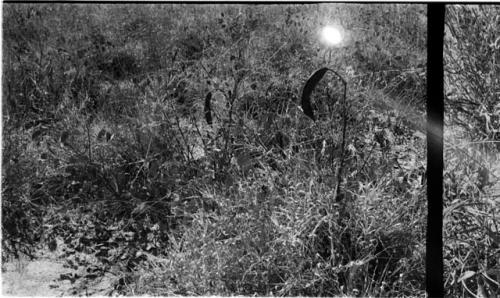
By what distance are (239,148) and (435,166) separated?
0.68 meters

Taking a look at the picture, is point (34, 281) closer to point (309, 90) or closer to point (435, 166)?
point (309, 90)

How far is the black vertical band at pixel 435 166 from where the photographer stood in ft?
10.4

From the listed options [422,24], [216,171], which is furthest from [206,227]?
[422,24]

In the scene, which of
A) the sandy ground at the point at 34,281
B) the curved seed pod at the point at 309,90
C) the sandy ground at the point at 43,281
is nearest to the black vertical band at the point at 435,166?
the curved seed pod at the point at 309,90

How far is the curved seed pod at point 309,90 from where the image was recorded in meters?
3.37

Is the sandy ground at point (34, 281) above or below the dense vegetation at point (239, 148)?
below

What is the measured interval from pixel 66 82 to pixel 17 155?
31 cm

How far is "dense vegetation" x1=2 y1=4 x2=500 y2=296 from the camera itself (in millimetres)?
3234

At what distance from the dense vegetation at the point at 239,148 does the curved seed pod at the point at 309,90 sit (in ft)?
0.08

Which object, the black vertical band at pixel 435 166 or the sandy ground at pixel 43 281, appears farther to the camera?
the sandy ground at pixel 43 281

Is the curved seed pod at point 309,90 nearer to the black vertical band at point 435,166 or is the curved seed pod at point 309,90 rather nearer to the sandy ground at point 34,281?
the black vertical band at point 435,166

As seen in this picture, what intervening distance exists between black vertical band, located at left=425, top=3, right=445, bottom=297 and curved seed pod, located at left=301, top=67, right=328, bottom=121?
0.39 meters

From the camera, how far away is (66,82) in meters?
3.39

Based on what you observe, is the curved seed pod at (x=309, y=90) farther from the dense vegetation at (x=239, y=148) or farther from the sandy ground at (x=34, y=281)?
the sandy ground at (x=34, y=281)
